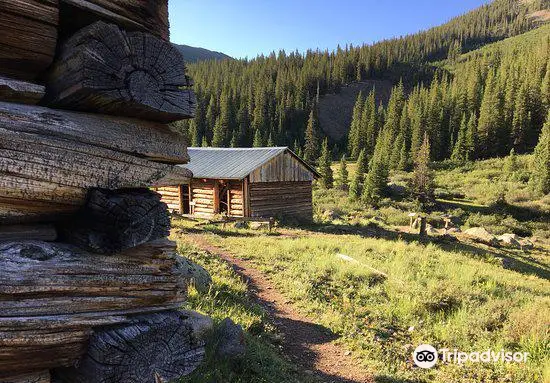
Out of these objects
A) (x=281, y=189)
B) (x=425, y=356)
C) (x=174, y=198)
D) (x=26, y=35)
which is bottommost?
(x=425, y=356)

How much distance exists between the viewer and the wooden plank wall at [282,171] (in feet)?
84.9

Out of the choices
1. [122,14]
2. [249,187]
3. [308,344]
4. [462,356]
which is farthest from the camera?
[249,187]

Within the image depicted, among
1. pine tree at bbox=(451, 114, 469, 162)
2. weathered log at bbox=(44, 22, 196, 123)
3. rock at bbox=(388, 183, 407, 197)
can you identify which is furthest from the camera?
pine tree at bbox=(451, 114, 469, 162)

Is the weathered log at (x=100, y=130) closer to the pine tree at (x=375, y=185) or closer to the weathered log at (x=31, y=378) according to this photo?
the weathered log at (x=31, y=378)

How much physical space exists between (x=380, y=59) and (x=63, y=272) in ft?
476

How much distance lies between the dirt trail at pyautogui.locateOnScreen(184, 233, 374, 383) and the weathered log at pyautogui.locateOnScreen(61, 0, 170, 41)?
6245 millimetres

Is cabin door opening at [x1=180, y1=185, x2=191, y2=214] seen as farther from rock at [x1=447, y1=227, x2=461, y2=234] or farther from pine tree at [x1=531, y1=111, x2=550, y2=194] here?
pine tree at [x1=531, y1=111, x2=550, y2=194]

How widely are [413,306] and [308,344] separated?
329 centimetres

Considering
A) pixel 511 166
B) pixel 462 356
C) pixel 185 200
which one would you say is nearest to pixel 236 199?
pixel 185 200

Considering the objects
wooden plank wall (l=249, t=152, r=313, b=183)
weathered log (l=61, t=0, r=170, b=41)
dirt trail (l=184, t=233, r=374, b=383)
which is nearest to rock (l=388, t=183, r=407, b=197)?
wooden plank wall (l=249, t=152, r=313, b=183)

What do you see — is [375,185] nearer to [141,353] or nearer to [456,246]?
[456,246]

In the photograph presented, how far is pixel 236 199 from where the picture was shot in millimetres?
26141

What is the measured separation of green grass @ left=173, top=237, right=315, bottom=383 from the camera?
5070mm

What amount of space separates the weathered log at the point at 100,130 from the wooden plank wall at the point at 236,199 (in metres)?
22.9
